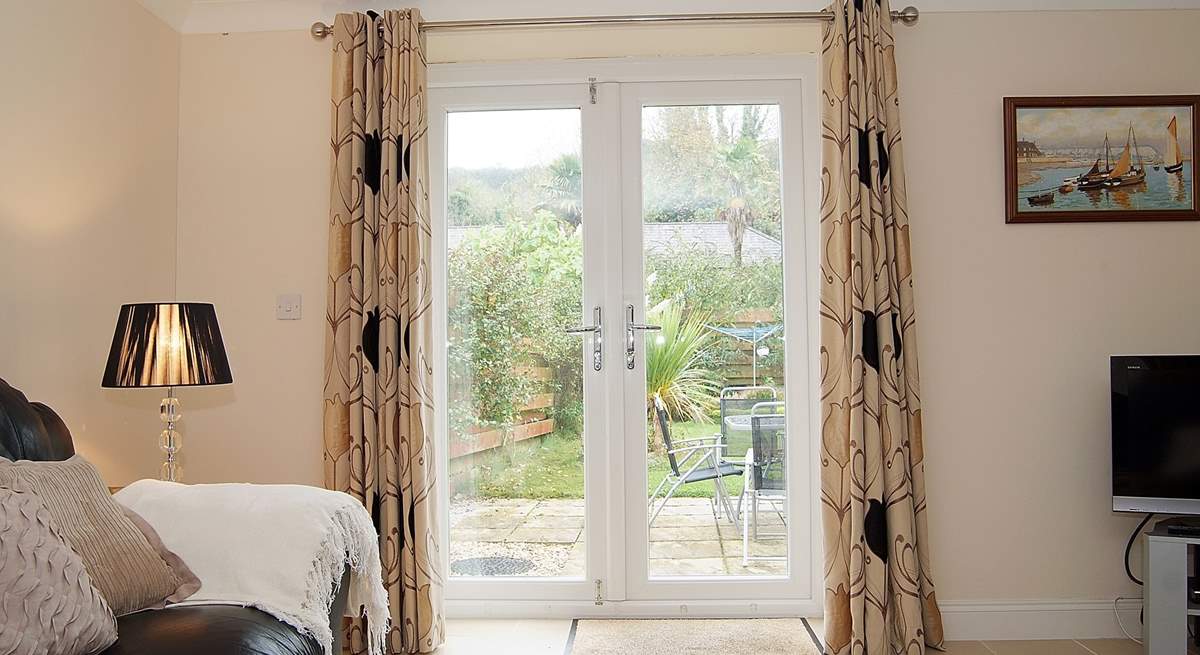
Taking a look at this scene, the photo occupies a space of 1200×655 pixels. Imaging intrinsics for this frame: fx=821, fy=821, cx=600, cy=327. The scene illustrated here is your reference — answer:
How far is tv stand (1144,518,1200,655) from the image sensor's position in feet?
8.70

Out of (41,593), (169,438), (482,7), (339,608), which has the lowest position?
(339,608)

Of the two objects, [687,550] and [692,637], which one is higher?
[687,550]

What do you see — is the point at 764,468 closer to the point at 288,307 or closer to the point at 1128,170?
the point at 1128,170

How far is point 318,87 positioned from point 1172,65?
326cm

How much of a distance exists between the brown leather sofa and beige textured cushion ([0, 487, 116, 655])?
0.22ft

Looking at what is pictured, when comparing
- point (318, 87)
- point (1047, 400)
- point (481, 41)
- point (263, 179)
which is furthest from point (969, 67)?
point (263, 179)

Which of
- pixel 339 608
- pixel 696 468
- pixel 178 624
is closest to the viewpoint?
pixel 178 624

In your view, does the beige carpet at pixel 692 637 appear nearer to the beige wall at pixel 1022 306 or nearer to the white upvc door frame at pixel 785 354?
the white upvc door frame at pixel 785 354

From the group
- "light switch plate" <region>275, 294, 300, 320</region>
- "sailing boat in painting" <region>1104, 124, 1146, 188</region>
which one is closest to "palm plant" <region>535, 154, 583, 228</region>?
"light switch plate" <region>275, 294, 300, 320</region>

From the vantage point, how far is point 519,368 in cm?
333

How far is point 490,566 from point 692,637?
0.85 m

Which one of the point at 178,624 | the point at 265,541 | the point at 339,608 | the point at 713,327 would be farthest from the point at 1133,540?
the point at 178,624

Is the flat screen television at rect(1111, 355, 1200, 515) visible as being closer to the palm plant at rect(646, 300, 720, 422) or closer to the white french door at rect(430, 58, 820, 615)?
the white french door at rect(430, 58, 820, 615)

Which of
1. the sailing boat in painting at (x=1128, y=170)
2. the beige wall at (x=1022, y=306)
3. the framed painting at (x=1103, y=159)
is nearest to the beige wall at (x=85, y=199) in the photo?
the beige wall at (x=1022, y=306)
